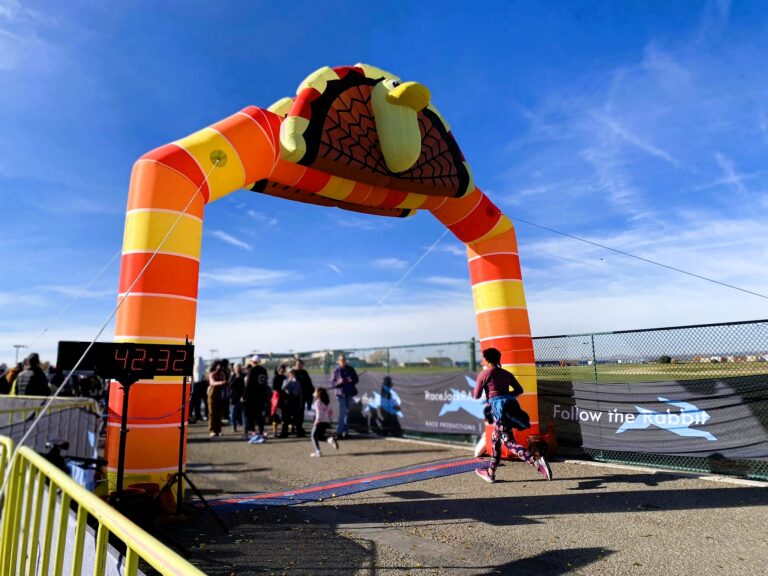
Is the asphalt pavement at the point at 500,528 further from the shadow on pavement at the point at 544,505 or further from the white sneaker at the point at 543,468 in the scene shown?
the white sneaker at the point at 543,468

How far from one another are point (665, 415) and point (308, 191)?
6375mm

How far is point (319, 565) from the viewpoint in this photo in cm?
402

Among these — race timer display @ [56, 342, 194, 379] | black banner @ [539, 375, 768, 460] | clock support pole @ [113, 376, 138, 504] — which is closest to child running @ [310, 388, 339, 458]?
black banner @ [539, 375, 768, 460]

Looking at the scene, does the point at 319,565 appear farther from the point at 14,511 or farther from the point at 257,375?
the point at 257,375

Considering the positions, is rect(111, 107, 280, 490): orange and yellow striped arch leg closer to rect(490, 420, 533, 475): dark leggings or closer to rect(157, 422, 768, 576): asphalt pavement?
rect(157, 422, 768, 576): asphalt pavement

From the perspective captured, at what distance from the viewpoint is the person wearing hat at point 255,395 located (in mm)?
11609

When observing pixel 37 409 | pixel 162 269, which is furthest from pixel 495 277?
pixel 37 409

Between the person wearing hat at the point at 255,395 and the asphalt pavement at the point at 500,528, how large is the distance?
13.1 feet

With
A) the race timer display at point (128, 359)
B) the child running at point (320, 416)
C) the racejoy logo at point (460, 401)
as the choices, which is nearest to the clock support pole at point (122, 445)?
the race timer display at point (128, 359)

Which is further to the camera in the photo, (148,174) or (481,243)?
(481,243)

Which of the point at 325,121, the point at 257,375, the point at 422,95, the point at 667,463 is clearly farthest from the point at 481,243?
the point at 257,375

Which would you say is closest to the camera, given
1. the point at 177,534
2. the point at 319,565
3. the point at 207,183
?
the point at 319,565

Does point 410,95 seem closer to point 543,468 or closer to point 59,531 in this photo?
point 543,468

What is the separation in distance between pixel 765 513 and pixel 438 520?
11.1 feet
